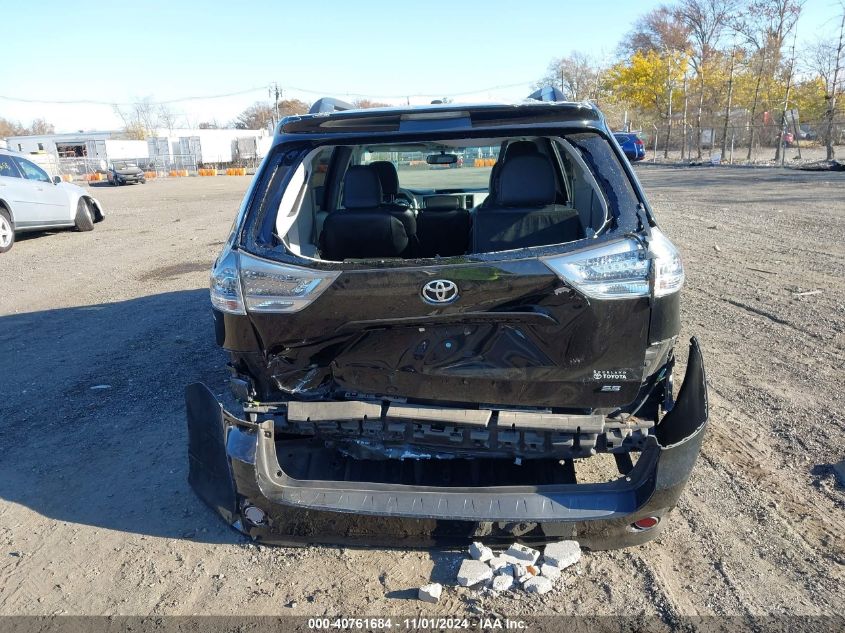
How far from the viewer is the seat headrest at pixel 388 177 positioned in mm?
5449

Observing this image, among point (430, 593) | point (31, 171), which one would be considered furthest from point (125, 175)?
point (430, 593)

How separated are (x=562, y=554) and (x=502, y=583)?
0.31 m

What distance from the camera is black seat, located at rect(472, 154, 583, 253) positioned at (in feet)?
11.0

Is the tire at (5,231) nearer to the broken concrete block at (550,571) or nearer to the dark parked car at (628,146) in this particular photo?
the dark parked car at (628,146)

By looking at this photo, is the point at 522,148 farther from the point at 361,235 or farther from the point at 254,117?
the point at 254,117

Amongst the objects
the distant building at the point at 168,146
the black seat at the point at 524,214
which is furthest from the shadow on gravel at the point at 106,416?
the distant building at the point at 168,146

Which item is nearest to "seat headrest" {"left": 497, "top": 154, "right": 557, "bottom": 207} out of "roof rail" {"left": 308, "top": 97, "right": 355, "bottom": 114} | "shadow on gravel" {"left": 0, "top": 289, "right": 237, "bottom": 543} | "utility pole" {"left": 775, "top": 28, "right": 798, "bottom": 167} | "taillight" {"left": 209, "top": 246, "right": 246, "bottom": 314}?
"roof rail" {"left": 308, "top": 97, "right": 355, "bottom": 114}

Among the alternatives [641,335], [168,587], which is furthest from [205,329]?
[641,335]

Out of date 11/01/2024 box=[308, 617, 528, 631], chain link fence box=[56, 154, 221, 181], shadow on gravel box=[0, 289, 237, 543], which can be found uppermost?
date 11/01/2024 box=[308, 617, 528, 631]

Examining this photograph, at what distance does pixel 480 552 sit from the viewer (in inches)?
115

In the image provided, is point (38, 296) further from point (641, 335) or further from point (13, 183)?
point (641, 335)

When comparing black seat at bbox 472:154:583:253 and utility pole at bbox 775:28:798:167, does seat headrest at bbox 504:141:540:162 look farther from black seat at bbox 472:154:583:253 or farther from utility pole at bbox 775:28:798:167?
utility pole at bbox 775:28:798:167

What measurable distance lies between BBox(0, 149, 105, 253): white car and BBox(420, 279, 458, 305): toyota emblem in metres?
12.4

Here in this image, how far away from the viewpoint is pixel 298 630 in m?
2.60
